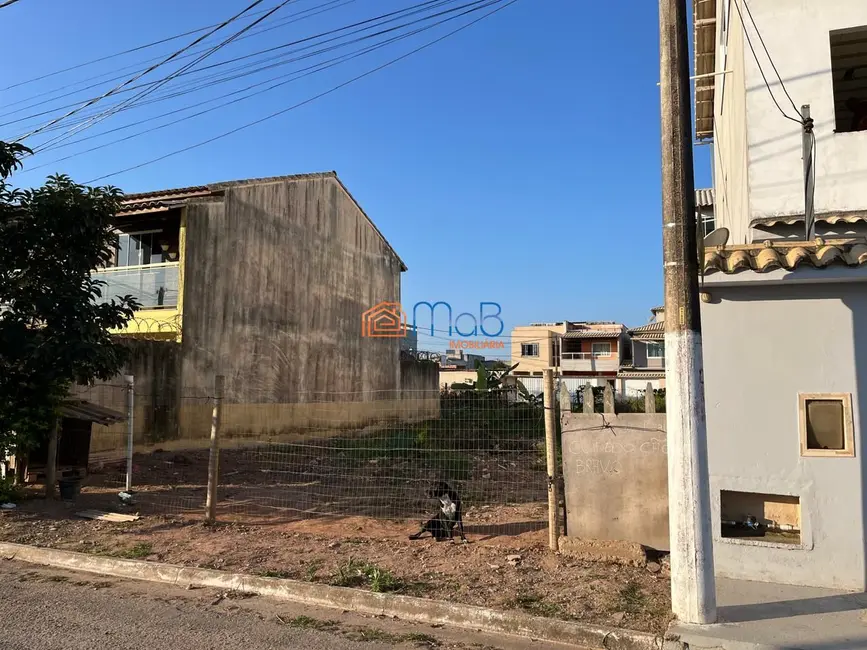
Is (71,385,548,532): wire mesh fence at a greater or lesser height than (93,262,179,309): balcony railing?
lesser

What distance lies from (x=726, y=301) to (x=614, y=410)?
5.10 ft

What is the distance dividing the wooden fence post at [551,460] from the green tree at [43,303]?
20.4 ft

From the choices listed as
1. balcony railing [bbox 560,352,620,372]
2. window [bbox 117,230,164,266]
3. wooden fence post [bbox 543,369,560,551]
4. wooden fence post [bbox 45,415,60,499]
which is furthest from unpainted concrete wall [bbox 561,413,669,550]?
balcony railing [bbox 560,352,620,372]

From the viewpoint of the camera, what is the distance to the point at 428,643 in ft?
14.7

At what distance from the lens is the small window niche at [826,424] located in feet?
17.8

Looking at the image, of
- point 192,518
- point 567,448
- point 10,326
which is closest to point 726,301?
point 567,448

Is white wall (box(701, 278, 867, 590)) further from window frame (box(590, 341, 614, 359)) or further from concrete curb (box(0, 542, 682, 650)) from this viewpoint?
window frame (box(590, 341, 614, 359))

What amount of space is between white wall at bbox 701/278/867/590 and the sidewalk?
26 cm

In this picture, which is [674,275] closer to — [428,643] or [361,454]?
[428,643]

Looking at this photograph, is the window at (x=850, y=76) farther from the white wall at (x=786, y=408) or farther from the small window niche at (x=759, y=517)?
the small window niche at (x=759, y=517)

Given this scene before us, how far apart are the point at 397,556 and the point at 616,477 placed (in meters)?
2.42

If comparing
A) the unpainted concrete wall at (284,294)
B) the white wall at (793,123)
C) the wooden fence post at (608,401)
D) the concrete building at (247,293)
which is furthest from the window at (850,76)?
the concrete building at (247,293)

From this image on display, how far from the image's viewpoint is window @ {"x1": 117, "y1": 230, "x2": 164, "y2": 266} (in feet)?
55.8

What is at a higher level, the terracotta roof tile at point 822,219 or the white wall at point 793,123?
the white wall at point 793,123
